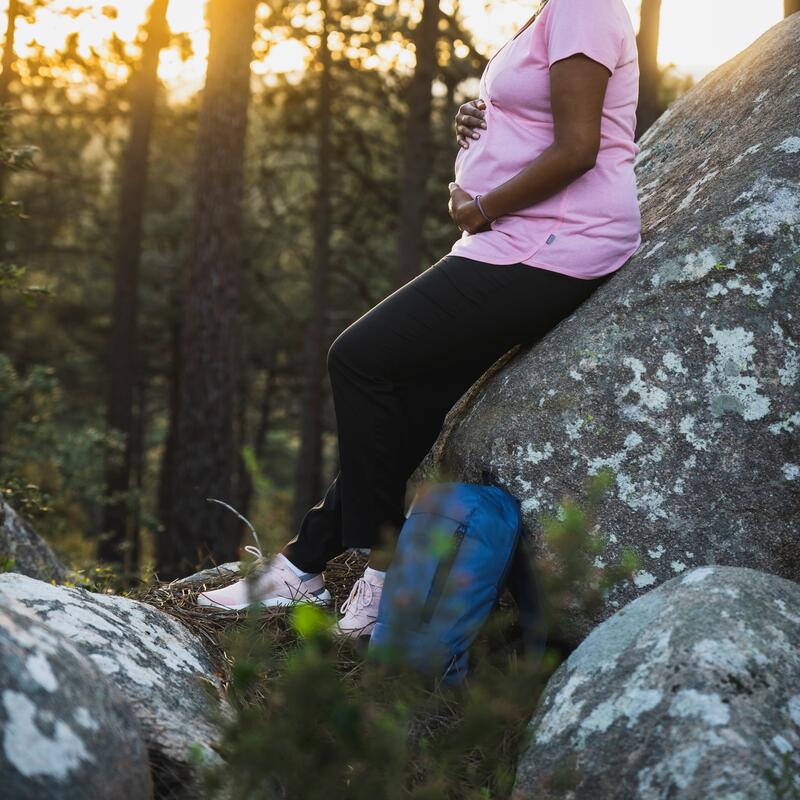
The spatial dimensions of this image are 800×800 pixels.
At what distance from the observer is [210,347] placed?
7.75 metres

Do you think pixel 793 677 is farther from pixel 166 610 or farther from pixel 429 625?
pixel 166 610

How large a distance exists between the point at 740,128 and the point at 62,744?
3.23 meters

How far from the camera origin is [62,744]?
1949 mm

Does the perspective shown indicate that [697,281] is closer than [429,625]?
No

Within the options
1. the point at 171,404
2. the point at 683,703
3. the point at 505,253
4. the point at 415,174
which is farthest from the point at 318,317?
the point at 683,703

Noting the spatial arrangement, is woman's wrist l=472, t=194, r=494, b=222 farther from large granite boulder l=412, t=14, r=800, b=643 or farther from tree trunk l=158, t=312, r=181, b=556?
tree trunk l=158, t=312, r=181, b=556

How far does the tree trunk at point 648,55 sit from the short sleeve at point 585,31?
593 centimetres

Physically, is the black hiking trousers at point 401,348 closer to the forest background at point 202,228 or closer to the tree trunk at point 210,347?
the forest background at point 202,228

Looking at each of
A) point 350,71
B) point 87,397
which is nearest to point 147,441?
point 87,397

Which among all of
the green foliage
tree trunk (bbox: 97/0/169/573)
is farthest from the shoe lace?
tree trunk (bbox: 97/0/169/573)

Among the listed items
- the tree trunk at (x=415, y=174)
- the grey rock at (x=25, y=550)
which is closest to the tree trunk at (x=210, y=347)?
the grey rock at (x=25, y=550)

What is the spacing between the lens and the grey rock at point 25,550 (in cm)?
507

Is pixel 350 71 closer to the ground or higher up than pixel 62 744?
higher up

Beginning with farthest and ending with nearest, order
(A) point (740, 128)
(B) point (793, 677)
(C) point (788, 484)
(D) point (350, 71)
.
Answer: (D) point (350, 71) → (A) point (740, 128) → (C) point (788, 484) → (B) point (793, 677)
